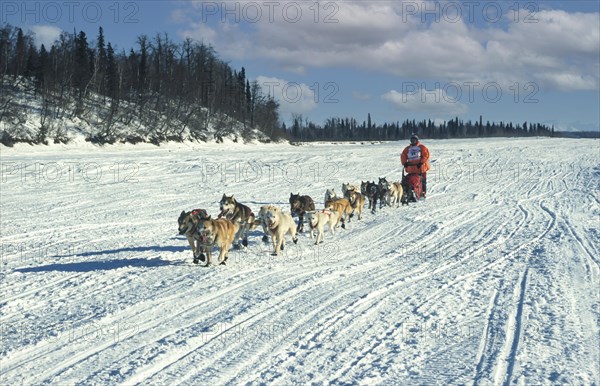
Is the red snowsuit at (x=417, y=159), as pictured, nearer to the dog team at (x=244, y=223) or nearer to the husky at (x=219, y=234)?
the dog team at (x=244, y=223)

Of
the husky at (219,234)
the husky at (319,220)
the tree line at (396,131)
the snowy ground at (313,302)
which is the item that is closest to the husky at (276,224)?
the snowy ground at (313,302)

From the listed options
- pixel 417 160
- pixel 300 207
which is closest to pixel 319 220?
pixel 300 207

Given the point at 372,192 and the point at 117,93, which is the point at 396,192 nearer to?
the point at 372,192

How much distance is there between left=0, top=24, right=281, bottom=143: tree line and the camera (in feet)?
141

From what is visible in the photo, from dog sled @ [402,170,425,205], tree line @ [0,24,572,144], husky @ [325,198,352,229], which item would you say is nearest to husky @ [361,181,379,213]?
dog sled @ [402,170,425,205]

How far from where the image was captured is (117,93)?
5394 centimetres

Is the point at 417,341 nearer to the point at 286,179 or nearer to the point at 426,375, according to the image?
the point at 426,375

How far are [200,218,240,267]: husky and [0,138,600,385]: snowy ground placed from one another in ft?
0.96

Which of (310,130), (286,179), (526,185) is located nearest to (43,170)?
(286,179)

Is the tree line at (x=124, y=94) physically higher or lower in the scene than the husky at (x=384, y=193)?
higher

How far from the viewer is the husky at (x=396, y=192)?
15.1m

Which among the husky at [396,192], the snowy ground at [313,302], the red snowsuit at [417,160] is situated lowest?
the snowy ground at [313,302]

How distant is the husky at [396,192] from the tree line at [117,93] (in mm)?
29039

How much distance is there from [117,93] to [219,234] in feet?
166
